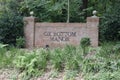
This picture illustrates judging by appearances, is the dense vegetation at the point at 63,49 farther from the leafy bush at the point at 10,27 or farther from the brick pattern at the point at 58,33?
the brick pattern at the point at 58,33

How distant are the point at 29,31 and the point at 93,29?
305 centimetres

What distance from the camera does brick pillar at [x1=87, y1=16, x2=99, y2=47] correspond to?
1412cm

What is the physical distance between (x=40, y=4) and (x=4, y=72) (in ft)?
27.6

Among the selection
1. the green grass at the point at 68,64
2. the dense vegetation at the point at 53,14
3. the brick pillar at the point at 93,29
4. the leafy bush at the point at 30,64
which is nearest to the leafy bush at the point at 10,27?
the dense vegetation at the point at 53,14

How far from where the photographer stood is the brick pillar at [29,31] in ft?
48.6

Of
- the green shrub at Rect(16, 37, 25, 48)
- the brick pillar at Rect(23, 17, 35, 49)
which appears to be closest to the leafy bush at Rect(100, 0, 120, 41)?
the brick pillar at Rect(23, 17, 35, 49)

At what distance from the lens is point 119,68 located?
7.88 m

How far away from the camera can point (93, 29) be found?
14195 millimetres

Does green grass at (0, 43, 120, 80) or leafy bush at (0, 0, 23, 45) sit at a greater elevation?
leafy bush at (0, 0, 23, 45)

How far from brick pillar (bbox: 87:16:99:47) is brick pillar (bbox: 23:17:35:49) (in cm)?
268

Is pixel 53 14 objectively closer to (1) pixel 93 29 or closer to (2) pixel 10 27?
(2) pixel 10 27

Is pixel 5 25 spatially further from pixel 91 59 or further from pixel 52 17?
pixel 91 59

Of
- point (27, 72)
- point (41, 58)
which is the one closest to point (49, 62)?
point (41, 58)

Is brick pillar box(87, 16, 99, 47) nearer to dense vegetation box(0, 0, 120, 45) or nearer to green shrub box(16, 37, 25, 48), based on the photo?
dense vegetation box(0, 0, 120, 45)
